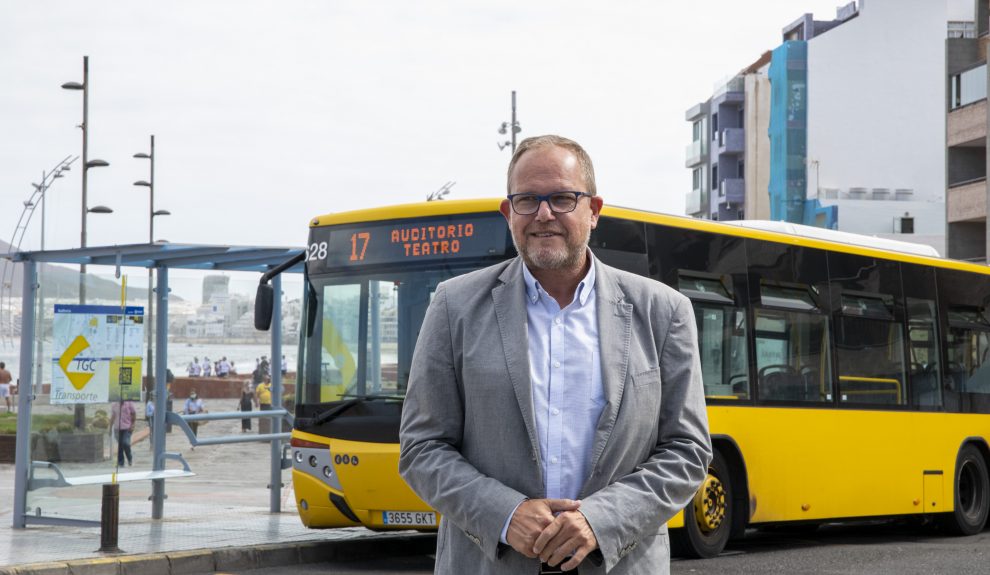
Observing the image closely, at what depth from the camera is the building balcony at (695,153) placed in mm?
85750

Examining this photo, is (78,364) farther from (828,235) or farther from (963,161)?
(963,161)

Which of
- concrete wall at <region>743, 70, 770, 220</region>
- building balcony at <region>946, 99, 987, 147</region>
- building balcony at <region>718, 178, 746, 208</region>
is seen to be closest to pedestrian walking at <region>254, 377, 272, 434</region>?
building balcony at <region>946, 99, 987, 147</region>

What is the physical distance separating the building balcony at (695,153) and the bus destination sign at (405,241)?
74.2 meters

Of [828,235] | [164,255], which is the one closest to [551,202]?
[164,255]

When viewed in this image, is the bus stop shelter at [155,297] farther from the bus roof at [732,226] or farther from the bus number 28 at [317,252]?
the bus roof at [732,226]

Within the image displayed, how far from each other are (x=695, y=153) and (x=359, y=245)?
75.7 meters

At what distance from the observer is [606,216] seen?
12.0 meters

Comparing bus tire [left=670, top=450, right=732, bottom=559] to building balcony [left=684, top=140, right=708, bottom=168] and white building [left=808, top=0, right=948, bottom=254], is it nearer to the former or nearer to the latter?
white building [left=808, top=0, right=948, bottom=254]

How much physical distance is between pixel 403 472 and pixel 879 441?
12153 millimetres

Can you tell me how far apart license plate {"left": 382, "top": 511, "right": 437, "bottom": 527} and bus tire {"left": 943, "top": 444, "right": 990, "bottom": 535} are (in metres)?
7.33

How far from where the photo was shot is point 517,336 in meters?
3.39

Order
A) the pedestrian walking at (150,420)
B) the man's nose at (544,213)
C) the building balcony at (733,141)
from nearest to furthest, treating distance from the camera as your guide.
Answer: the man's nose at (544,213) < the pedestrian walking at (150,420) < the building balcony at (733,141)

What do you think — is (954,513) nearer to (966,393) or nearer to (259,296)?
(966,393)

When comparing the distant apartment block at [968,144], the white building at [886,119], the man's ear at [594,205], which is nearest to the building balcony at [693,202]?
the white building at [886,119]
